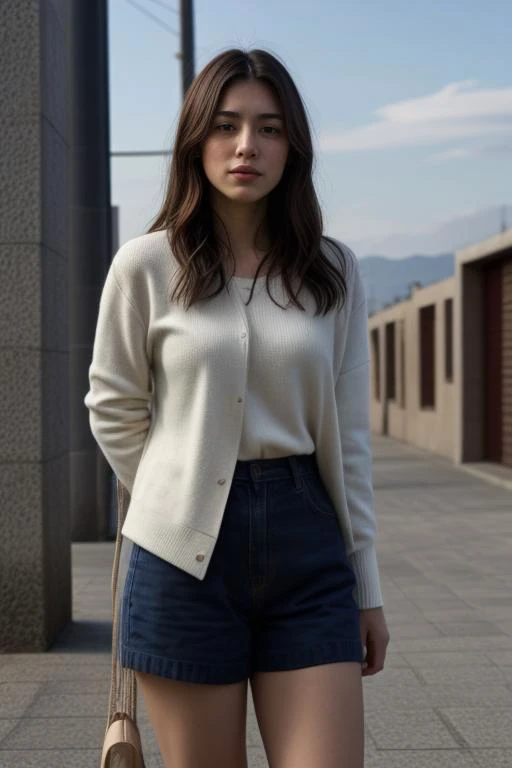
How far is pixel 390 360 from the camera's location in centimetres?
3838

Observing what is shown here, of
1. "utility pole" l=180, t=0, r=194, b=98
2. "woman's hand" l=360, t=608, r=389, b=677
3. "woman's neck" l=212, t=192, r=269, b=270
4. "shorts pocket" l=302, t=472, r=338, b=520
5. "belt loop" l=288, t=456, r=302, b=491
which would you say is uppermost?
"utility pole" l=180, t=0, r=194, b=98

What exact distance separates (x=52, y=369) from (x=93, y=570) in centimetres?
348

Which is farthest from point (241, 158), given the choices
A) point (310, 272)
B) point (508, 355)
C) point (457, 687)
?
point (508, 355)

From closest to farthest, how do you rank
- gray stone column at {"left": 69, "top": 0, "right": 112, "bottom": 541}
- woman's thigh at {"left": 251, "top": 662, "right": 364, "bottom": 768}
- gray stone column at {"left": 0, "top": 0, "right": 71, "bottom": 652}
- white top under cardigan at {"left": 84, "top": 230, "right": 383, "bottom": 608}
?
woman's thigh at {"left": 251, "top": 662, "right": 364, "bottom": 768}
white top under cardigan at {"left": 84, "top": 230, "right": 383, "bottom": 608}
gray stone column at {"left": 0, "top": 0, "right": 71, "bottom": 652}
gray stone column at {"left": 69, "top": 0, "right": 112, "bottom": 541}

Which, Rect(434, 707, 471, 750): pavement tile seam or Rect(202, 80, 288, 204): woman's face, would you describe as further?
Rect(434, 707, 471, 750): pavement tile seam

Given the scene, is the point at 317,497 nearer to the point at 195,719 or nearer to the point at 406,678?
the point at 195,719

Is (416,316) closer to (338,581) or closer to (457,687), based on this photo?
(457,687)

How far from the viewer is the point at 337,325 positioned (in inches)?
110

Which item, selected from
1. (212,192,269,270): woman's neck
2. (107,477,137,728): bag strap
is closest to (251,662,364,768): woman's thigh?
(107,477,137,728): bag strap

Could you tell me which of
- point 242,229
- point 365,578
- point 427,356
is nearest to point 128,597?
point 365,578

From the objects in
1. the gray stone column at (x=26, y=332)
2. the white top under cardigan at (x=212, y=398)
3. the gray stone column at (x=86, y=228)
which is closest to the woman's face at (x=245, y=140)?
the white top under cardigan at (x=212, y=398)

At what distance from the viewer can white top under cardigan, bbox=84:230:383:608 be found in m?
2.63

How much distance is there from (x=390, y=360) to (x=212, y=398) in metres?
35.9

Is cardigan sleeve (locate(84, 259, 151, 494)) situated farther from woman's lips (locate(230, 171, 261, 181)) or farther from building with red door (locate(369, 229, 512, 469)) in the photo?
building with red door (locate(369, 229, 512, 469))
